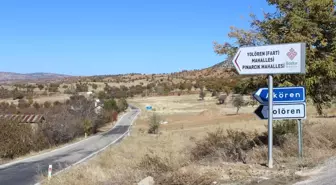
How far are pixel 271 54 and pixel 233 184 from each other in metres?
3.11

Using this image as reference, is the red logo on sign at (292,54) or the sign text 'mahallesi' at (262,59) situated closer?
the red logo on sign at (292,54)

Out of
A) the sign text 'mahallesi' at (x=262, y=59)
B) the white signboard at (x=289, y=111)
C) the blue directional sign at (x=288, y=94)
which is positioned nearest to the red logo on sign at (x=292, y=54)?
the sign text 'mahallesi' at (x=262, y=59)

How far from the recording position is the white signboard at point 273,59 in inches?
382

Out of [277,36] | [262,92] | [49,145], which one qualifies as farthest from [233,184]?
[49,145]

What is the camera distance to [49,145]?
46.4 meters

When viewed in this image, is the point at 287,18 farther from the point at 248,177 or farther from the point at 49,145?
the point at 49,145

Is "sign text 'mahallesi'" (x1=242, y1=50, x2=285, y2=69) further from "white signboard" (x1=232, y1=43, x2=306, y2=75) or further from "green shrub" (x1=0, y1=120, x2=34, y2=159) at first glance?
"green shrub" (x1=0, y1=120, x2=34, y2=159)

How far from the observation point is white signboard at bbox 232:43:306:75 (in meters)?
9.70

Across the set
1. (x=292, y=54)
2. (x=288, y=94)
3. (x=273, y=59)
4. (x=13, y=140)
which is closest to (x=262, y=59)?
(x=273, y=59)

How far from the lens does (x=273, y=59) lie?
32.6 ft

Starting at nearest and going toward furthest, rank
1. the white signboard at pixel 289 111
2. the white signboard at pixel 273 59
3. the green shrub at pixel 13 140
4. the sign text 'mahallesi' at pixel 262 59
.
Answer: the white signboard at pixel 273 59 < the sign text 'mahallesi' at pixel 262 59 < the white signboard at pixel 289 111 < the green shrub at pixel 13 140

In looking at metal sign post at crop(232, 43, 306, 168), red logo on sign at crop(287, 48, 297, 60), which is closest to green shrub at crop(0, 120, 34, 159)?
metal sign post at crop(232, 43, 306, 168)

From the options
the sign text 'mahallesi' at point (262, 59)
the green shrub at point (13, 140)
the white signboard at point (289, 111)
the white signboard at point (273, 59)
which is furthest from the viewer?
the green shrub at point (13, 140)

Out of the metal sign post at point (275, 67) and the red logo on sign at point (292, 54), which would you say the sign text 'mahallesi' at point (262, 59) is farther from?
the red logo on sign at point (292, 54)
